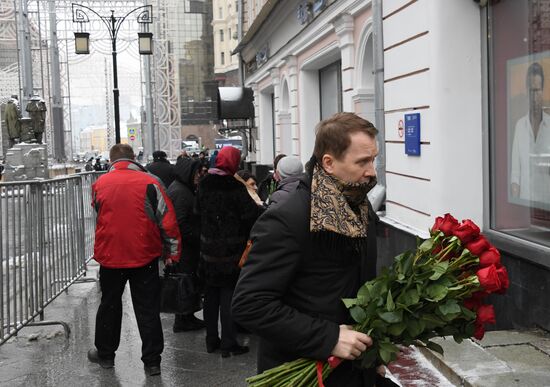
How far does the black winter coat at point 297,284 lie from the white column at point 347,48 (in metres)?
8.35

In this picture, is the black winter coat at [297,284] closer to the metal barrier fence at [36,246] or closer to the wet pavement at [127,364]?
the wet pavement at [127,364]

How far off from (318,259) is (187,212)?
4.60 metres

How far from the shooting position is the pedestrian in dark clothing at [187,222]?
6664 mm

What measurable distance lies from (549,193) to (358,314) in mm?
4064

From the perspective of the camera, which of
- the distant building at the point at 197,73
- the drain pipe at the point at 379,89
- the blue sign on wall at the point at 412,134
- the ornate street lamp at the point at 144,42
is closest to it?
the blue sign on wall at the point at 412,134

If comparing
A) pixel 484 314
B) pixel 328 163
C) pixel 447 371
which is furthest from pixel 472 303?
pixel 447 371

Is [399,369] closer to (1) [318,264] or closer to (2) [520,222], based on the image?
(2) [520,222]

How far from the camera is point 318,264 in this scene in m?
2.22

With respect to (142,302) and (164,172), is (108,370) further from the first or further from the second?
(164,172)

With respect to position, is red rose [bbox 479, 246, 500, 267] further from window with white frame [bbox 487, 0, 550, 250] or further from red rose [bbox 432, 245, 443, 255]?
window with white frame [bbox 487, 0, 550, 250]

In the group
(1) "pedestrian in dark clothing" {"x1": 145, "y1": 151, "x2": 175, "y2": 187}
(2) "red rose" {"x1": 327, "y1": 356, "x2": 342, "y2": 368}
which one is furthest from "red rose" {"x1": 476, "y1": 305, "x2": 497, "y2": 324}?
(1) "pedestrian in dark clothing" {"x1": 145, "y1": 151, "x2": 175, "y2": 187}

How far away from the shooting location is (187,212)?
670 centimetres

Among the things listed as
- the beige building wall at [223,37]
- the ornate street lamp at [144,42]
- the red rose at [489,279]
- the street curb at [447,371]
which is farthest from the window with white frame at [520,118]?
the beige building wall at [223,37]

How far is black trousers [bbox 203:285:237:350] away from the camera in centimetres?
573
